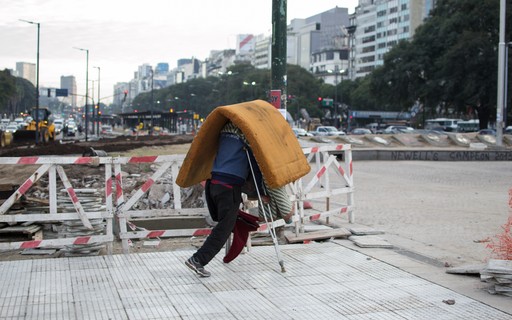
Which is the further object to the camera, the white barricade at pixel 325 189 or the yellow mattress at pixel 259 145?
the white barricade at pixel 325 189

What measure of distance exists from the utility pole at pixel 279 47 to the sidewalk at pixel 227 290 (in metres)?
3.45

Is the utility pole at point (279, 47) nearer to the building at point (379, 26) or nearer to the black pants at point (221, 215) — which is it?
the black pants at point (221, 215)

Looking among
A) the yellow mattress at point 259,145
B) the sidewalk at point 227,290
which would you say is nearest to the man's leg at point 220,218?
the sidewalk at point 227,290

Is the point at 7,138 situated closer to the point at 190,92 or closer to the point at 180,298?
the point at 180,298

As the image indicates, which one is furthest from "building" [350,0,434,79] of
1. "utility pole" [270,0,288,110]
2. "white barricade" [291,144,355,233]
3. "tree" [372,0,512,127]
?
"utility pole" [270,0,288,110]

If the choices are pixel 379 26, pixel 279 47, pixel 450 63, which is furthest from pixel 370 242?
pixel 379 26

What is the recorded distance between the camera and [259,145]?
262 inches

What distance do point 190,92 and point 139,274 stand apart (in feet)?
540

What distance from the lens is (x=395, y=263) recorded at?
784 centimetres

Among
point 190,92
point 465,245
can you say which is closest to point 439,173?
point 465,245

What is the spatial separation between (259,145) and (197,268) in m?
1.38

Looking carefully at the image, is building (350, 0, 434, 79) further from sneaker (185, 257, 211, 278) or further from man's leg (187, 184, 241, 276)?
sneaker (185, 257, 211, 278)

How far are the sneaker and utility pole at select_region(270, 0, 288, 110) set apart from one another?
436 cm

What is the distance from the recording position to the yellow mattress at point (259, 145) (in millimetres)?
6695
